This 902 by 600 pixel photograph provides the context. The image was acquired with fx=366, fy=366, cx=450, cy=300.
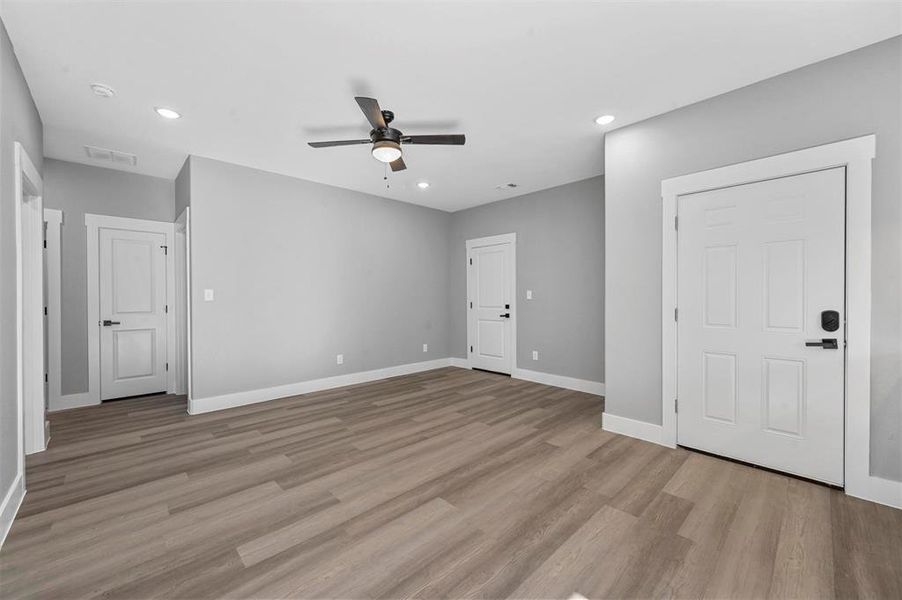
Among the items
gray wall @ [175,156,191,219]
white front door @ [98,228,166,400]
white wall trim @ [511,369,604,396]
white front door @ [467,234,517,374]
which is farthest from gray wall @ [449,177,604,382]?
white front door @ [98,228,166,400]

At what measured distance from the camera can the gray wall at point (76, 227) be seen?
165 inches

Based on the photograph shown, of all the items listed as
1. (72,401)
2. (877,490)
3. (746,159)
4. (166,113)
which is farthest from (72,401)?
(877,490)

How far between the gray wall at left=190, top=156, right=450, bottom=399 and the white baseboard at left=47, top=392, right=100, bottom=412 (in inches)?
60.7

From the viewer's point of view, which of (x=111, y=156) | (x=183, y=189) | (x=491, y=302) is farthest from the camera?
(x=491, y=302)

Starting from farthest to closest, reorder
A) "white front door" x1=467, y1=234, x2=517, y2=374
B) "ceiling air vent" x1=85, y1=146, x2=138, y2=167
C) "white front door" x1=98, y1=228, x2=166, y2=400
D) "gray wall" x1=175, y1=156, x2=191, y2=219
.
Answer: "white front door" x1=467, y1=234, x2=517, y2=374 < "white front door" x1=98, y1=228, x2=166, y2=400 < "gray wall" x1=175, y1=156, x2=191, y2=219 < "ceiling air vent" x1=85, y1=146, x2=138, y2=167

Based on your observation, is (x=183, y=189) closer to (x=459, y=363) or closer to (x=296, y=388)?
(x=296, y=388)

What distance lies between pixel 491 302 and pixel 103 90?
4.99 meters

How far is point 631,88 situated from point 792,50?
92 cm

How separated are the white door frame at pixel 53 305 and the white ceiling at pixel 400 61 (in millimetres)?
1008

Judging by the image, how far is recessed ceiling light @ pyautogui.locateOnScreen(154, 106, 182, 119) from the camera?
3.03 m

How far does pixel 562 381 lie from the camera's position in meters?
5.18

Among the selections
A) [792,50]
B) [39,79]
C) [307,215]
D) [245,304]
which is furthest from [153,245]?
[792,50]

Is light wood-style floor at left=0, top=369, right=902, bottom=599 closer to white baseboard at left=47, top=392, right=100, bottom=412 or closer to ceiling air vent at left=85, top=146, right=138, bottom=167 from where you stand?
white baseboard at left=47, top=392, right=100, bottom=412

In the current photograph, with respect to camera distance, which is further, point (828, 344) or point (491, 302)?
point (491, 302)
